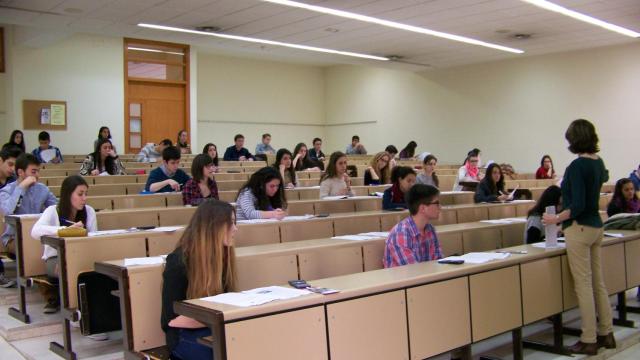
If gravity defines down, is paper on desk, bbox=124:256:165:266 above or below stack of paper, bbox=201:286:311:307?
above

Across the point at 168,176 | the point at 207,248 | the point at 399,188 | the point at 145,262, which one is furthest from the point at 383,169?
the point at 207,248

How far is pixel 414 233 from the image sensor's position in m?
3.94

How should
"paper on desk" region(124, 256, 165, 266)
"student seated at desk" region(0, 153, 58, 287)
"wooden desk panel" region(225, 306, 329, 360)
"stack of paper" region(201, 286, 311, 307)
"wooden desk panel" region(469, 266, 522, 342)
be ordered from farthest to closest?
"student seated at desk" region(0, 153, 58, 287) < "wooden desk panel" region(469, 266, 522, 342) < "paper on desk" region(124, 256, 165, 266) < "stack of paper" region(201, 286, 311, 307) < "wooden desk panel" region(225, 306, 329, 360)

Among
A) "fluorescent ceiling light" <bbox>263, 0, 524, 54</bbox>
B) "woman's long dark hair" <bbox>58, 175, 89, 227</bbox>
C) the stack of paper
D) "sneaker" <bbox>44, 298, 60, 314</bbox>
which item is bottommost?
"sneaker" <bbox>44, 298, 60, 314</bbox>

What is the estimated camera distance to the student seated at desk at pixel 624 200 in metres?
6.49

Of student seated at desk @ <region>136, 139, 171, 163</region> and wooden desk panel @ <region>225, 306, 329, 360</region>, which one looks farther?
student seated at desk @ <region>136, 139, 171, 163</region>

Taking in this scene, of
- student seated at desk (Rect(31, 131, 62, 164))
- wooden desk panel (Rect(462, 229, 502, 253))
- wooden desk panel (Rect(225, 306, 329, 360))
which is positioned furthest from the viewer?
student seated at desk (Rect(31, 131, 62, 164))

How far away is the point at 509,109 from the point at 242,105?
8065 millimetres

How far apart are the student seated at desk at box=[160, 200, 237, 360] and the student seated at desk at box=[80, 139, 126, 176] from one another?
5.54 m

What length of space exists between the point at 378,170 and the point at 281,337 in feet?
21.4

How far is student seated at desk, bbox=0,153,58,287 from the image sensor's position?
5.01 metres

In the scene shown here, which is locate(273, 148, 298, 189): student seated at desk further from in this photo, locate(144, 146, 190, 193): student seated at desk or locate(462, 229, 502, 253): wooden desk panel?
locate(462, 229, 502, 253): wooden desk panel

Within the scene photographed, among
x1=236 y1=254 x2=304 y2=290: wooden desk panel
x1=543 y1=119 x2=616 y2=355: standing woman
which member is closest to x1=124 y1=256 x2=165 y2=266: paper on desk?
x1=236 y1=254 x2=304 y2=290: wooden desk panel

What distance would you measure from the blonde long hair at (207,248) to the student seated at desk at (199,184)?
8.97 feet
